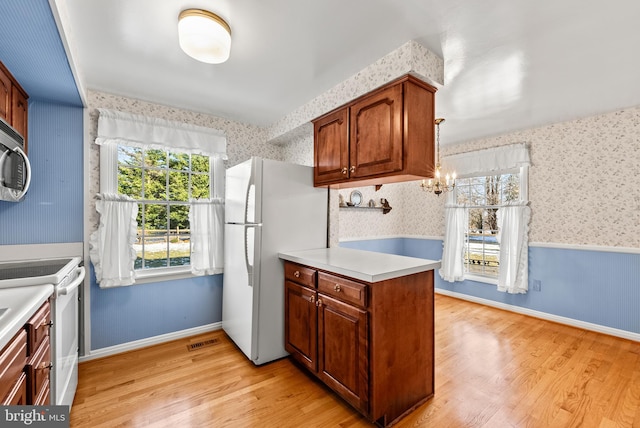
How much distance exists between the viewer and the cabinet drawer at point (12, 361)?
3.07 ft

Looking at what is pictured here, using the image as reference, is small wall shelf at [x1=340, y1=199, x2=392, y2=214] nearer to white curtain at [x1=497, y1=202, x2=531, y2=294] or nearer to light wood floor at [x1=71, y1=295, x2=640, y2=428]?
white curtain at [x1=497, y1=202, x2=531, y2=294]

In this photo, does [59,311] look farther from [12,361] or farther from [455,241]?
[455,241]

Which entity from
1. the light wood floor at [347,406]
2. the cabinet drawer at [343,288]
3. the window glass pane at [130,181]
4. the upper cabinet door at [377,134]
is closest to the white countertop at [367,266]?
the cabinet drawer at [343,288]

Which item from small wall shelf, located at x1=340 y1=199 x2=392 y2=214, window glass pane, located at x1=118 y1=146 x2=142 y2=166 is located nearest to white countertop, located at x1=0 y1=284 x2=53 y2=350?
window glass pane, located at x1=118 y1=146 x2=142 y2=166

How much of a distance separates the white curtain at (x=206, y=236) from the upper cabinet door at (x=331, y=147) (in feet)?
Result: 3.93

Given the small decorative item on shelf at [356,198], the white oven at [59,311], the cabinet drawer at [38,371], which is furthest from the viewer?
the small decorative item on shelf at [356,198]

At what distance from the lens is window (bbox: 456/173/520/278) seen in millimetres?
3928

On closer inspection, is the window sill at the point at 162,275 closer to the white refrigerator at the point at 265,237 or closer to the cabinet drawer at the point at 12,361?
the white refrigerator at the point at 265,237

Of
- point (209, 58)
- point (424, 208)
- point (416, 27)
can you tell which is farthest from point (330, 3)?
point (424, 208)

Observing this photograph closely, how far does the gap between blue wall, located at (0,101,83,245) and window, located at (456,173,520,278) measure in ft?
15.4

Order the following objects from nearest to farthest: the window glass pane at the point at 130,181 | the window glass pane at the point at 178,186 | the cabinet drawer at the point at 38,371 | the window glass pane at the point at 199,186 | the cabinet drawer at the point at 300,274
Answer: the cabinet drawer at the point at 38,371 < the cabinet drawer at the point at 300,274 < the window glass pane at the point at 130,181 < the window glass pane at the point at 178,186 < the window glass pane at the point at 199,186

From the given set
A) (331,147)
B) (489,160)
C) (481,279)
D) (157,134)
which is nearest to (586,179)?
(489,160)

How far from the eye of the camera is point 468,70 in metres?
2.15

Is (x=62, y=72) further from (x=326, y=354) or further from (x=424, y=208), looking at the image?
(x=424, y=208)
